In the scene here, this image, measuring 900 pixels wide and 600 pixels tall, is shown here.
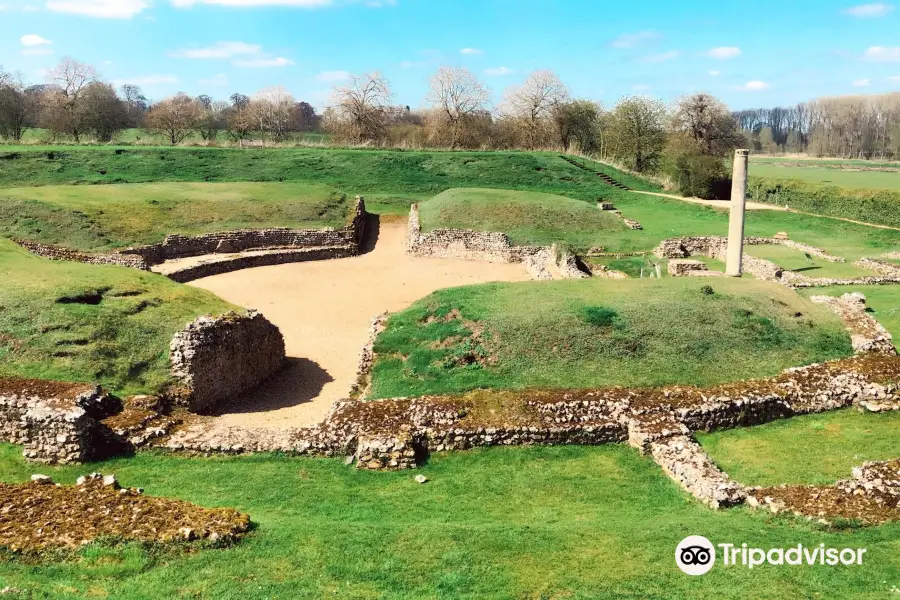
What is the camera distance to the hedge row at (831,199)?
39.7m

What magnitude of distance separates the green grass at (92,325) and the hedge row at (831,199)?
1553 inches

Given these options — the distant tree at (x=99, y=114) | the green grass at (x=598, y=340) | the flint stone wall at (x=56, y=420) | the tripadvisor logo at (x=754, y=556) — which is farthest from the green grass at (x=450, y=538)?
the distant tree at (x=99, y=114)

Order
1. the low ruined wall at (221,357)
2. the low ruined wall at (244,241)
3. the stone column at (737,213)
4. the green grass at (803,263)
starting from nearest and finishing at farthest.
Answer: the low ruined wall at (221,357) < the stone column at (737,213) < the green grass at (803,263) < the low ruined wall at (244,241)

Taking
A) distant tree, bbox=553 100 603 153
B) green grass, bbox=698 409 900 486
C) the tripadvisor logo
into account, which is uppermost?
distant tree, bbox=553 100 603 153

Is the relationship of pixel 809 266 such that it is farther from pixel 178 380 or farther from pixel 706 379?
pixel 178 380

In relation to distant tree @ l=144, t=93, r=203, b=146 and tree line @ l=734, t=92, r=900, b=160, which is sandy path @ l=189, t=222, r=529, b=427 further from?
tree line @ l=734, t=92, r=900, b=160

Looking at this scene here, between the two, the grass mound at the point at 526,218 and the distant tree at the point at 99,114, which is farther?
the distant tree at the point at 99,114

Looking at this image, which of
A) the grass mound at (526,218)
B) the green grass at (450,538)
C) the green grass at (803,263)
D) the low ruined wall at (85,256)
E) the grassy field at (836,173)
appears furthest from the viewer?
the grassy field at (836,173)

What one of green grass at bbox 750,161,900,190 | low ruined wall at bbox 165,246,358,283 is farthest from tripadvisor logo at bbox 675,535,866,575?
green grass at bbox 750,161,900,190

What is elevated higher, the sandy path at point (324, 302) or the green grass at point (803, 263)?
the green grass at point (803, 263)

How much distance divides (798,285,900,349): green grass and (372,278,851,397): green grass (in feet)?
9.17

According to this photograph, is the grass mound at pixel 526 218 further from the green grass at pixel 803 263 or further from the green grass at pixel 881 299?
the green grass at pixel 881 299

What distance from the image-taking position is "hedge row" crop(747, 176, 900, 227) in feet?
130

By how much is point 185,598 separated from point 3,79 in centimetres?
8068
